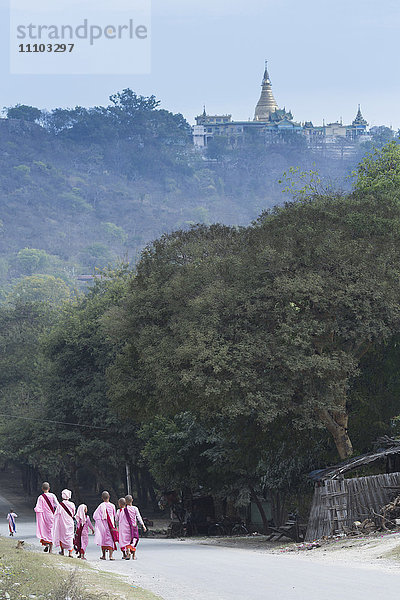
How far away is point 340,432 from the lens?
3109cm

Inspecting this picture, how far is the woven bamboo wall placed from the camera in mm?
24359

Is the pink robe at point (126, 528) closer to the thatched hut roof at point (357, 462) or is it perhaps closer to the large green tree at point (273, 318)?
the thatched hut roof at point (357, 462)

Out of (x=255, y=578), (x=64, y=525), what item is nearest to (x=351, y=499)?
(x=64, y=525)

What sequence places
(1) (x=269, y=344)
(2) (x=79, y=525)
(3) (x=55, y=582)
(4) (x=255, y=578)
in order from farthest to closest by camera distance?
1. (1) (x=269, y=344)
2. (2) (x=79, y=525)
3. (4) (x=255, y=578)
4. (3) (x=55, y=582)

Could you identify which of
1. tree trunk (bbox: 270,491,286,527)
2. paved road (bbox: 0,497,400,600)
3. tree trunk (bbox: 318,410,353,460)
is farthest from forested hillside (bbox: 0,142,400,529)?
paved road (bbox: 0,497,400,600)

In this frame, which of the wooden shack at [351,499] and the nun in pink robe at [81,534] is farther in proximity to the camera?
the wooden shack at [351,499]

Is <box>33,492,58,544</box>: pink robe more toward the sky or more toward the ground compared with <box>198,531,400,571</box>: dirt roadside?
more toward the sky

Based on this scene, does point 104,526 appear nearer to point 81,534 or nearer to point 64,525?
point 81,534

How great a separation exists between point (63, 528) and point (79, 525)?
866mm

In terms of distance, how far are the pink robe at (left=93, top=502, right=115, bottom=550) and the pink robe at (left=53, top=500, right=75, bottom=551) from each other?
66 cm

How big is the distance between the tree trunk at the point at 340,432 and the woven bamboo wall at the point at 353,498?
5909mm

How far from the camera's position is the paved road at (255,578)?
1277 centimetres

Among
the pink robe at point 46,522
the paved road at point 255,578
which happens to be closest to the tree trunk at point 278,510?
the paved road at point 255,578

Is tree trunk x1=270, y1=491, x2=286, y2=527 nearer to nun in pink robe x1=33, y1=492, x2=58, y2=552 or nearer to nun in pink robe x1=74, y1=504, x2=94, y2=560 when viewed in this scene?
nun in pink robe x1=74, y1=504, x2=94, y2=560
